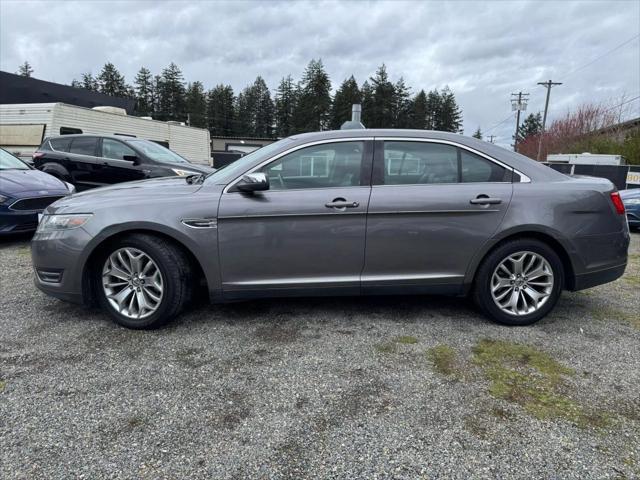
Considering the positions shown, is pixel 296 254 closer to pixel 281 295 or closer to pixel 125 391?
pixel 281 295

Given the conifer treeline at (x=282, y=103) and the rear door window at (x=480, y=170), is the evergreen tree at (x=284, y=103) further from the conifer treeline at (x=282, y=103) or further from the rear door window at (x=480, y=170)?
the rear door window at (x=480, y=170)

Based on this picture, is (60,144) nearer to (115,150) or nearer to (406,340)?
(115,150)

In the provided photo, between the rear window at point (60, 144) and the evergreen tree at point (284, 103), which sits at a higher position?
the evergreen tree at point (284, 103)

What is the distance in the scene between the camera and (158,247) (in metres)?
3.04

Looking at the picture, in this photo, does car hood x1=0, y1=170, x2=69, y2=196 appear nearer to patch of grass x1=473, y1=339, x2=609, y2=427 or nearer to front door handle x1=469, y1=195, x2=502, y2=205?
front door handle x1=469, y1=195, x2=502, y2=205

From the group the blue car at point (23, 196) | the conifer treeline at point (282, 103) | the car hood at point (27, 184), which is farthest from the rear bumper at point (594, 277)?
the conifer treeline at point (282, 103)

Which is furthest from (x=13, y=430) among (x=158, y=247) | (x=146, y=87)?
(x=146, y=87)

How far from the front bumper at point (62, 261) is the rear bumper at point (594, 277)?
146 inches

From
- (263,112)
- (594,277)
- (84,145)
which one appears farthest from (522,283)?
(263,112)

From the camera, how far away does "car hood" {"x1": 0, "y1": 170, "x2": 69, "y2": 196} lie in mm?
5566

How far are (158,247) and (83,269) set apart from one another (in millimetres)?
584

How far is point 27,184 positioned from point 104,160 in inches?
99.4

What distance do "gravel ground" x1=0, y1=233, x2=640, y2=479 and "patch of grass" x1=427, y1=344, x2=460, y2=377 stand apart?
1cm

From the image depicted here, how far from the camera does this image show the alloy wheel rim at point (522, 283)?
324 cm
